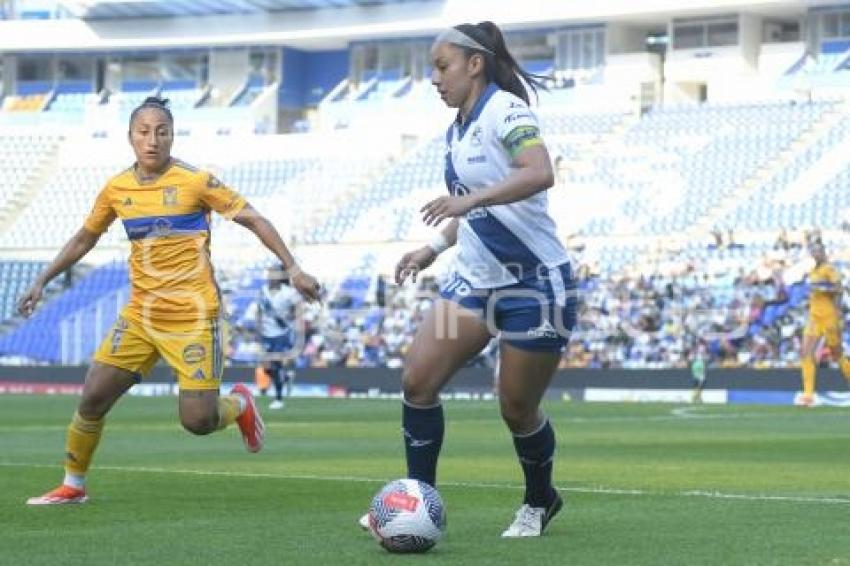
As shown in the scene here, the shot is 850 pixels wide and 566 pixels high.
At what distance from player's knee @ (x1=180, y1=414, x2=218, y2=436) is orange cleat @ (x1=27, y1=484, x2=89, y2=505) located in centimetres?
73

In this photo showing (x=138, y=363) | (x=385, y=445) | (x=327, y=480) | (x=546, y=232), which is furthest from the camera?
(x=385, y=445)

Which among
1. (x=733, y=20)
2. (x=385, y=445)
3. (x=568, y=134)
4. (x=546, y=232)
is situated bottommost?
(x=385, y=445)

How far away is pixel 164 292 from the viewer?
37.8 ft

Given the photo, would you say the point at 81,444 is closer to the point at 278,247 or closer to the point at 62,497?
the point at 62,497

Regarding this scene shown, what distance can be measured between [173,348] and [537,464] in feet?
8.72

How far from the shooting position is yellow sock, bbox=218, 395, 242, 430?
11984 mm

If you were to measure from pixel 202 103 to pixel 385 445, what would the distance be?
51.8 meters

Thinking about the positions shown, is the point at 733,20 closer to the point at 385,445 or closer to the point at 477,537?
the point at 385,445

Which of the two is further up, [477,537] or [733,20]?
[733,20]

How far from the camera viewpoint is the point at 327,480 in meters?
13.5

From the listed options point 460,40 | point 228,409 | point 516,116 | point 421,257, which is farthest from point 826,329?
point 516,116

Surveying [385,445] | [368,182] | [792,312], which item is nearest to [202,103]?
[368,182]

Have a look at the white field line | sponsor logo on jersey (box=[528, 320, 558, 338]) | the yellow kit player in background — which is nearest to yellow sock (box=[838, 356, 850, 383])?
the yellow kit player in background

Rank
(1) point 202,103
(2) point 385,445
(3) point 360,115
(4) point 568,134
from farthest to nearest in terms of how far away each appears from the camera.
→ (1) point 202,103, (3) point 360,115, (4) point 568,134, (2) point 385,445
